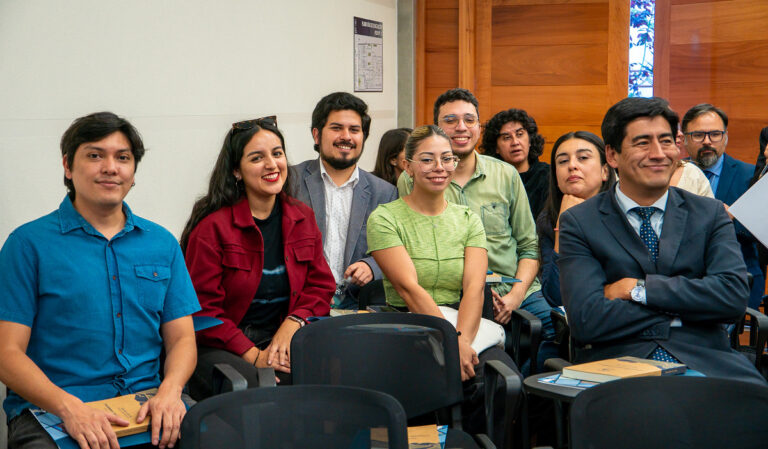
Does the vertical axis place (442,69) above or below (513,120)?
above

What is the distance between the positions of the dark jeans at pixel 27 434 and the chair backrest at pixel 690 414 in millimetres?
1501

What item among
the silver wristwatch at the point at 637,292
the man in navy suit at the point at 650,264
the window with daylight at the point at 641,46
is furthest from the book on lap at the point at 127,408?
the window with daylight at the point at 641,46

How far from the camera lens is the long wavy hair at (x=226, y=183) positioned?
9.88ft

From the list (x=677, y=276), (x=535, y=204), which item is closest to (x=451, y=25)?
(x=535, y=204)

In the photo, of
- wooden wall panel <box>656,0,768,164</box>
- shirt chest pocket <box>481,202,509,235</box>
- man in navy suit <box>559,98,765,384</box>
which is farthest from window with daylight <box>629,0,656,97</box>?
man in navy suit <box>559,98,765,384</box>

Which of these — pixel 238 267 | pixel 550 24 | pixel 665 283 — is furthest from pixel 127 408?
pixel 550 24

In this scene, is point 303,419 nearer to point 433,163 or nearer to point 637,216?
point 637,216

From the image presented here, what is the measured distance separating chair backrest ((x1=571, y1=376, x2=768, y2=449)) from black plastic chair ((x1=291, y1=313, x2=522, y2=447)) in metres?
0.68

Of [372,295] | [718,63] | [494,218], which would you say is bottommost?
[372,295]

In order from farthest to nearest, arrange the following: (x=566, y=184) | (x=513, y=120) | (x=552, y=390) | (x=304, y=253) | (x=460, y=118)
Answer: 1. (x=513, y=120)
2. (x=460, y=118)
3. (x=566, y=184)
4. (x=304, y=253)
5. (x=552, y=390)

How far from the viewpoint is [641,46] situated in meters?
6.24

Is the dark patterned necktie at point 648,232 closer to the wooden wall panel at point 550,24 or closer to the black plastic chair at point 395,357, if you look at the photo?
the black plastic chair at point 395,357

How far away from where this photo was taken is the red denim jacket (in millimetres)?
2863

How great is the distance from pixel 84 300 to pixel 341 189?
1710mm
